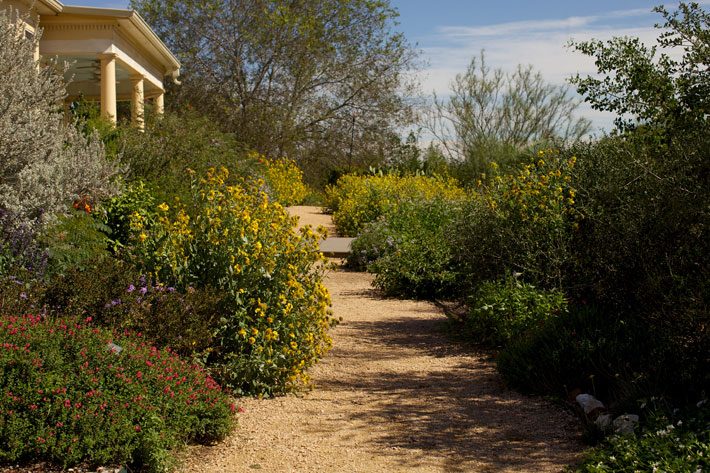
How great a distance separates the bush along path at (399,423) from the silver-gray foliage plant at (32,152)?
2843 mm

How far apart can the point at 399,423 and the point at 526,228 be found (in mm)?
3282

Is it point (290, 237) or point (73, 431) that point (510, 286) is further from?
point (73, 431)

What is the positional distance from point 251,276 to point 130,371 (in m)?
1.53

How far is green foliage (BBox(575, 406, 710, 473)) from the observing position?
407cm

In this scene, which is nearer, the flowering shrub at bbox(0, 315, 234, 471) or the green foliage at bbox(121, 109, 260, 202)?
the flowering shrub at bbox(0, 315, 234, 471)

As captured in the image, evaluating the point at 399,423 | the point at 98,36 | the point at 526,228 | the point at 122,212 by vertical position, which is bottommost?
the point at 399,423

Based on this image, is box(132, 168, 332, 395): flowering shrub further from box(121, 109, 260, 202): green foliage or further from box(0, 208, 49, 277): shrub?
box(121, 109, 260, 202): green foliage

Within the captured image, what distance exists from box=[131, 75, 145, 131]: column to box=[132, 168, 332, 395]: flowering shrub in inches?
318

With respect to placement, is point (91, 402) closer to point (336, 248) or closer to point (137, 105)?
point (336, 248)

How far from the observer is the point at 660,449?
13.8 feet

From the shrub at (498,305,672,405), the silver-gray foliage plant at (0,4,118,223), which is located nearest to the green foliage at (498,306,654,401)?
the shrub at (498,305,672,405)

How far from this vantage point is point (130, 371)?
4543mm

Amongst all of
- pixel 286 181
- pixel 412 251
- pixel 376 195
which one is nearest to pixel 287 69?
pixel 286 181

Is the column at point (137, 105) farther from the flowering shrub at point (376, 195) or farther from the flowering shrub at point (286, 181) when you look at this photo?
the flowering shrub at point (286, 181)
